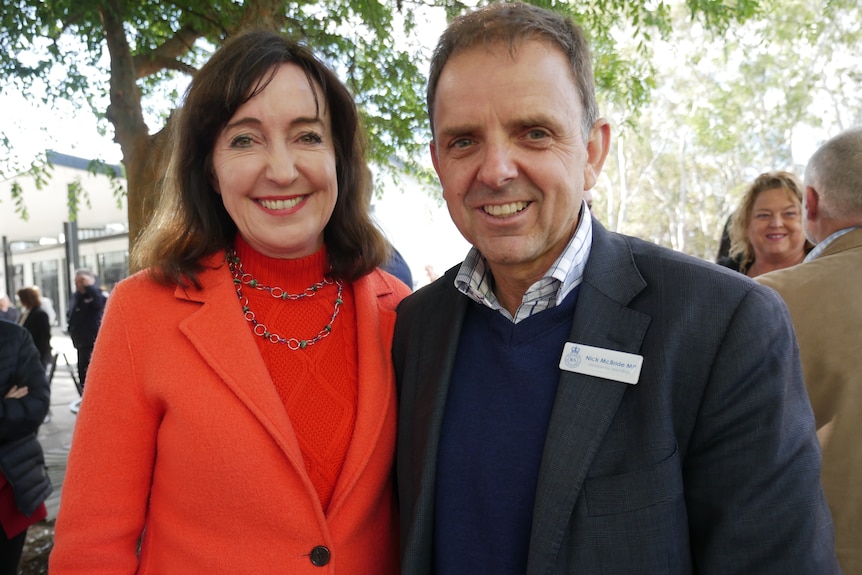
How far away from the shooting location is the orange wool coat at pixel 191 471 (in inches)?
60.5

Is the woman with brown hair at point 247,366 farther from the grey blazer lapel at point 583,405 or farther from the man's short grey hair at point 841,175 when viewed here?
the man's short grey hair at point 841,175

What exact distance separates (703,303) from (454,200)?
65 centimetres

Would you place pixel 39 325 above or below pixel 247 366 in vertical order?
below

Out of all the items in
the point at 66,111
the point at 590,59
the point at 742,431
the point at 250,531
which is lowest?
the point at 250,531

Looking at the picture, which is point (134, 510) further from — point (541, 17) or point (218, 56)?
point (541, 17)

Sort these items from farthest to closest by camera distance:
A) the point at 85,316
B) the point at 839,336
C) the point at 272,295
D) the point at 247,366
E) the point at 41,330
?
the point at 85,316, the point at 41,330, the point at 839,336, the point at 272,295, the point at 247,366

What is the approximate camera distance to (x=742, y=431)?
1.28m

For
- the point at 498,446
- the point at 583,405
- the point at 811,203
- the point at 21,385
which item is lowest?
the point at 21,385

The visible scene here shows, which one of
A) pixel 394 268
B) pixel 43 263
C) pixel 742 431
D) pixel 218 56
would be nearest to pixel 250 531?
pixel 742 431

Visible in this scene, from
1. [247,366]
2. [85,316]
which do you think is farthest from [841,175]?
[85,316]

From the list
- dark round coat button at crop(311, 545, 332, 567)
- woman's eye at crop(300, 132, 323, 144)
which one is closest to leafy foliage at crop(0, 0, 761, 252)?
woman's eye at crop(300, 132, 323, 144)

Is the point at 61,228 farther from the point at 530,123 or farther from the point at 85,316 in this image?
the point at 530,123

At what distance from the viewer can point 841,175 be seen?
238 cm

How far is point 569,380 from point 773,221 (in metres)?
3.13
